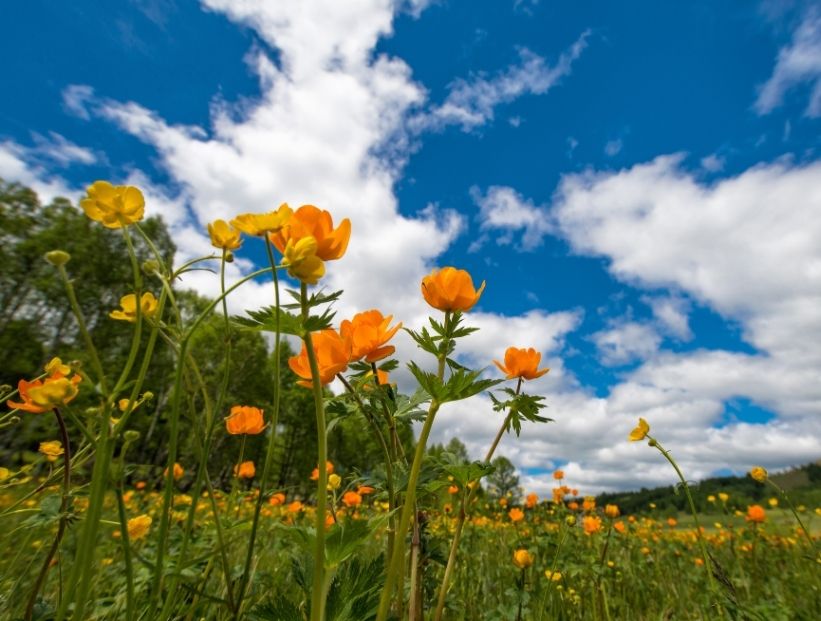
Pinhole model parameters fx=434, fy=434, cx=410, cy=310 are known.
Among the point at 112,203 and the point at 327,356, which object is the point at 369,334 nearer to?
the point at 327,356

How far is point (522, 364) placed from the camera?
171 cm

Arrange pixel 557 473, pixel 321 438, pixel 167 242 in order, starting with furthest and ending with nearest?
pixel 167 242 → pixel 557 473 → pixel 321 438

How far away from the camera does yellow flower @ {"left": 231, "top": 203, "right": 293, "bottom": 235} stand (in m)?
0.85

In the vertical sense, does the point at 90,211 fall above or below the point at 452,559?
above

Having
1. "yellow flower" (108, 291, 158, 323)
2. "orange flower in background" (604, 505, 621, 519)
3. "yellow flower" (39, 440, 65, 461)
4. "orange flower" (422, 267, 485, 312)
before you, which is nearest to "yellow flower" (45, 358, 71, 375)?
"yellow flower" (108, 291, 158, 323)

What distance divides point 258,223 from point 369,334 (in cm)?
50

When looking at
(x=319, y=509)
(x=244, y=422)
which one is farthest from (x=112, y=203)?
(x=244, y=422)

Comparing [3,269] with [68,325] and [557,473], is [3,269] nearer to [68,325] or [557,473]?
[68,325]

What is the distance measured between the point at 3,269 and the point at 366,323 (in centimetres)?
2380

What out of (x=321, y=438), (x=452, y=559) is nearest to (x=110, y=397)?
(x=321, y=438)

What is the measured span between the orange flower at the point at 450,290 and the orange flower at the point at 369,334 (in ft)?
0.45

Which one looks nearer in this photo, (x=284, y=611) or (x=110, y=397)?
(x=110, y=397)

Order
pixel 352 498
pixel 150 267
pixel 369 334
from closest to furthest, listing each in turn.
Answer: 1. pixel 150 267
2. pixel 369 334
3. pixel 352 498

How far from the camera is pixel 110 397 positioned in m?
0.74
